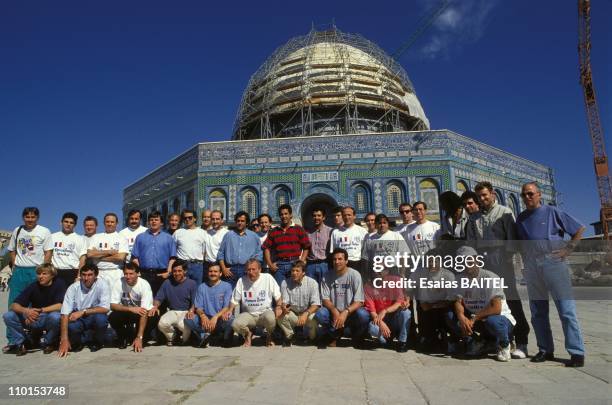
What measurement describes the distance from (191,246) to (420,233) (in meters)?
3.40

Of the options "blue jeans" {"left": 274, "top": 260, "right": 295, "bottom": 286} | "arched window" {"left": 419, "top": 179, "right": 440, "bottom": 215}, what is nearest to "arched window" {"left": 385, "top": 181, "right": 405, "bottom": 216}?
"arched window" {"left": 419, "top": 179, "right": 440, "bottom": 215}

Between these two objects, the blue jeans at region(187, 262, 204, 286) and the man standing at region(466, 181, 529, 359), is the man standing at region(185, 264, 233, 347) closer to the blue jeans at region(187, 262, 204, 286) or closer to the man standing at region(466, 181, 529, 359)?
the blue jeans at region(187, 262, 204, 286)

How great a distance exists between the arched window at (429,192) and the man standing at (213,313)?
55.8 feet

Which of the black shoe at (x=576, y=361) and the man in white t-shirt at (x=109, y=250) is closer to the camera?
the black shoe at (x=576, y=361)

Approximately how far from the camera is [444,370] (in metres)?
3.43

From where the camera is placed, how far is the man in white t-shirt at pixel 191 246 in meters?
5.96

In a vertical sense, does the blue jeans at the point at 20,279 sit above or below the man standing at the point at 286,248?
below

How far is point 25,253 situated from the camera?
16.4 ft

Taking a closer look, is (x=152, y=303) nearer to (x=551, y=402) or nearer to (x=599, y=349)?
(x=551, y=402)

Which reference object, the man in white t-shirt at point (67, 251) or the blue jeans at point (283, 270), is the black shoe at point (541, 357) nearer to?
the blue jeans at point (283, 270)

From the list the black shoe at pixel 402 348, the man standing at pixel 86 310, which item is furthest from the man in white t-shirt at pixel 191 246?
the black shoe at pixel 402 348

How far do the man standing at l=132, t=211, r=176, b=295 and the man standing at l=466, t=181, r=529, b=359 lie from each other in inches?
158

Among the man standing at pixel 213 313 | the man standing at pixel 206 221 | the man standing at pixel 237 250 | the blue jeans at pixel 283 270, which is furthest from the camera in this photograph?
the man standing at pixel 206 221

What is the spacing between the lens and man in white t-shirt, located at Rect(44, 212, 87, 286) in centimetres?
525
